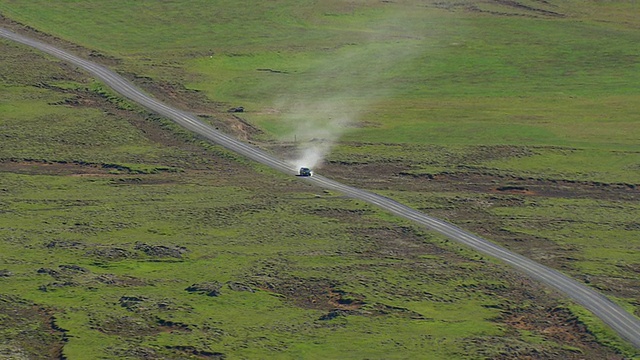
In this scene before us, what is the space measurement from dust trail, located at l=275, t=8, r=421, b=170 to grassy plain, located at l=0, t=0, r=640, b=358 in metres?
0.67

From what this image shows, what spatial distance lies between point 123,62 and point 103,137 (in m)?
36.7

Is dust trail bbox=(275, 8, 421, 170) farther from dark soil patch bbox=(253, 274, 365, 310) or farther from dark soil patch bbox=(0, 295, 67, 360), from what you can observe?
dark soil patch bbox=(0, 295, 67, 360)

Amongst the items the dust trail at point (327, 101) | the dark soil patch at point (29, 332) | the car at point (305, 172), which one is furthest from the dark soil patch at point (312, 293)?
the dust trail at point (327, 101)

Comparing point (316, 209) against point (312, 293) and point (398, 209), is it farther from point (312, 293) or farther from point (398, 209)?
point (312, 293)

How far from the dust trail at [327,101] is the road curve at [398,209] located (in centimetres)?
737

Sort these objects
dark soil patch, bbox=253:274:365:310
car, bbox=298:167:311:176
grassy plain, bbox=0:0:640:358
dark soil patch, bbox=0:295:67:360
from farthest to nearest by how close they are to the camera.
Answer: car, bbox=298:167:311:176
dark soil patch, bbox=253:274:365:310
grassy plain, bbox=0:0:640:358
dark soil patch, bbox=0:295:67:360

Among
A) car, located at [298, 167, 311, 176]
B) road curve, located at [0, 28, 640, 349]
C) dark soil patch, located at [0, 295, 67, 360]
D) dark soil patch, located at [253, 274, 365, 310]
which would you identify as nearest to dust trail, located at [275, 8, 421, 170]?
car, located at [298, 167, 311, 176]

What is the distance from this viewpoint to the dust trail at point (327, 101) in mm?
155750

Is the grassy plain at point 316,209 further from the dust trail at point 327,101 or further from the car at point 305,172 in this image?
the car at point 305,172

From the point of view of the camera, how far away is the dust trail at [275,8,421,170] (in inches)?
6132

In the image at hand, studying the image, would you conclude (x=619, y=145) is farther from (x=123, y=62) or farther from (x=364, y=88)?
(x=123, y=62)

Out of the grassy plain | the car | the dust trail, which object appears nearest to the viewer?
the grassy plain

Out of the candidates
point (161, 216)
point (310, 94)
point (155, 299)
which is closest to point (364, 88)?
point (310, 94)

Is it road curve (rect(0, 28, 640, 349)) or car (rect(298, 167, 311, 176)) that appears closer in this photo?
road curve (rect(0, 28, 640, 349))
